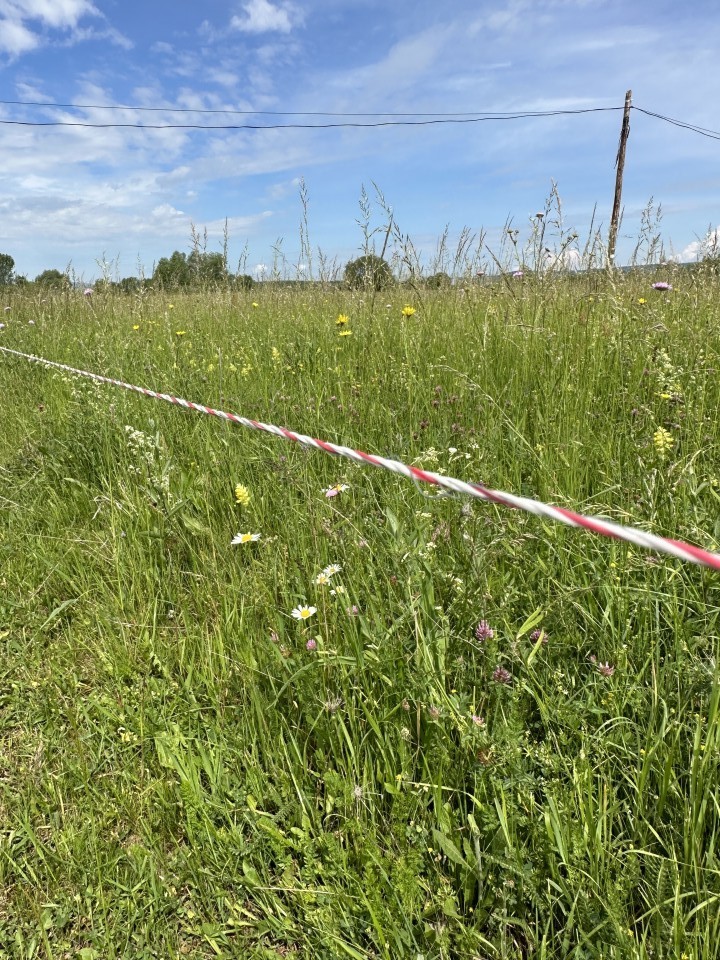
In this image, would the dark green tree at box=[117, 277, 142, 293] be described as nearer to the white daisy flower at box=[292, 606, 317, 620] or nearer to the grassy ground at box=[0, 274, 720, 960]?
the grassy ground at box=[0, 274, 720, 960]

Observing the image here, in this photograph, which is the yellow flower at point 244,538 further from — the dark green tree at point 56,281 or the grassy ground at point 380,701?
the dark green tree at point 56,281

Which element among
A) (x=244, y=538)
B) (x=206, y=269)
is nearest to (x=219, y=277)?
(x=206, y=269)

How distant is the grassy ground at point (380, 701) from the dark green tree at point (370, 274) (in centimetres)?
155

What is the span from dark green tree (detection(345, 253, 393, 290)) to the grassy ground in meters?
1.55

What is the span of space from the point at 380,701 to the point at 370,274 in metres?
3.08

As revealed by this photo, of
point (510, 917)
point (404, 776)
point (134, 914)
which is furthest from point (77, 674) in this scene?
point (510, 917)

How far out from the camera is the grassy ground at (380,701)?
39.5 inches

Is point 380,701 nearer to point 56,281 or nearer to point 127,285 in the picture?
point 127,285

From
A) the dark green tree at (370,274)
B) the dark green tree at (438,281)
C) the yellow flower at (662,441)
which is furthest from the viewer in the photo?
the dark green tree at (438,281)

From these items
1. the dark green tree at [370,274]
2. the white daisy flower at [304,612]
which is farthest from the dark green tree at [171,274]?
the white daisy flower at [304,612]

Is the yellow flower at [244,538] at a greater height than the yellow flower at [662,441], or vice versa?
the yellow flower at [662,441]

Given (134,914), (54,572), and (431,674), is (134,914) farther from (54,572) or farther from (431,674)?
(54,572)

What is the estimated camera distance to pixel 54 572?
2.16 meters

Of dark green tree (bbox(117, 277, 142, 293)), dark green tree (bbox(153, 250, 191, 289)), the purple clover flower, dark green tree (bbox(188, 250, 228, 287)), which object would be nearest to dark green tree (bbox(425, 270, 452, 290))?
dark green tree (bbox(188, 250, 228, 287))
